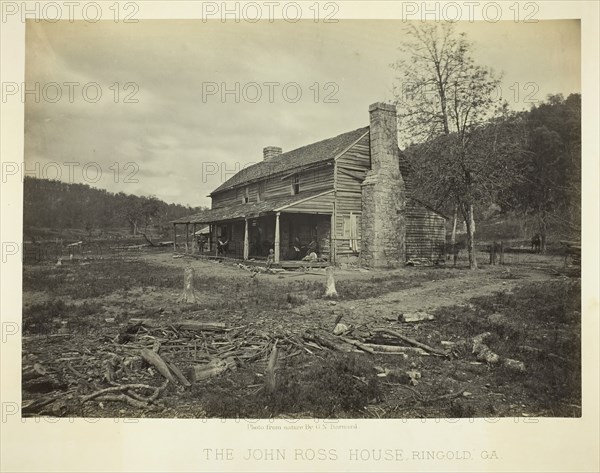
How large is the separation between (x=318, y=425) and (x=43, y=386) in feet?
8.27

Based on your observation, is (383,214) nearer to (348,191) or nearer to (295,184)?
(348,191)

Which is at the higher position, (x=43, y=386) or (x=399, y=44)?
(x=399, y=44)

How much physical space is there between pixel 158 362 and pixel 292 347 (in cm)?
121

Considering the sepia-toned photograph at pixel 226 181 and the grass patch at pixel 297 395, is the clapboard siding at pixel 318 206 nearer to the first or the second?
the sepia-toned photograph at pixel 226 181

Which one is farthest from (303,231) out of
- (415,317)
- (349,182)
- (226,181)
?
(415,317)

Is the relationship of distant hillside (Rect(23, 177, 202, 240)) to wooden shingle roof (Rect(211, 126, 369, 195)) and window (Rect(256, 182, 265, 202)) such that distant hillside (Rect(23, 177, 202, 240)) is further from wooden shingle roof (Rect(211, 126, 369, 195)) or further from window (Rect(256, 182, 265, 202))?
window (Rect(256, 182, 265, 202))

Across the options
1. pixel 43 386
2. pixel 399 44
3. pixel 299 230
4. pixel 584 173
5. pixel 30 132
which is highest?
pixel 399 44

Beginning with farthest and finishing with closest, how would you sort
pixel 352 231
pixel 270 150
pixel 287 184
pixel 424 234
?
pixel 287 184 → pixel 352 231 → pixel 424 234 → pixel 270 150

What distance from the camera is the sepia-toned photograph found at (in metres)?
3.00

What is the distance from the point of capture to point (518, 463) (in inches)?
121

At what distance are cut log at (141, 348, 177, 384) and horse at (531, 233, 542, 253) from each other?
12.7 ft

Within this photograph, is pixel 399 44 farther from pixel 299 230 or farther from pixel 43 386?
pixel 43 386

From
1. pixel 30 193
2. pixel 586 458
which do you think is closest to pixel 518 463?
pixel 586 458

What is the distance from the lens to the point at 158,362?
3010 millimetres
